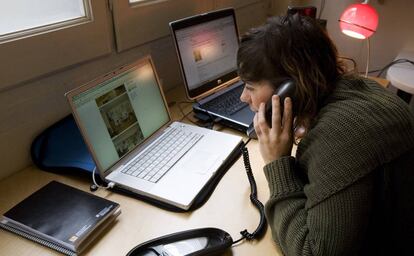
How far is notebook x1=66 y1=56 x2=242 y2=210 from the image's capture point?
2.99ft

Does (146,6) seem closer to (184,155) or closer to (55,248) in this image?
(184,155)

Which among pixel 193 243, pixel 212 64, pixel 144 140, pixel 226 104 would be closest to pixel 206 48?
pixel 212 64

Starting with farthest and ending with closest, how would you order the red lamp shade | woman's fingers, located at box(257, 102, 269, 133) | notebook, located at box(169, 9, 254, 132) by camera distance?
the red lamp shade < notebook, located at box(169, 9, 254, 132) < woman's fingers, located at box(257, 102, 269, 133)

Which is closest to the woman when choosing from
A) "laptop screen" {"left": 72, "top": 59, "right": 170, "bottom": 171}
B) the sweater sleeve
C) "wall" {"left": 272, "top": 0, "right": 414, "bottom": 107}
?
the sweater sleeve

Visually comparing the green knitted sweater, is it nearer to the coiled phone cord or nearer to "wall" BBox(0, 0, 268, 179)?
the coiled phone cord

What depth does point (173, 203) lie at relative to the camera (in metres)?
0.88

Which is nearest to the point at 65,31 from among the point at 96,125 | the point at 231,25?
the point at 96,125

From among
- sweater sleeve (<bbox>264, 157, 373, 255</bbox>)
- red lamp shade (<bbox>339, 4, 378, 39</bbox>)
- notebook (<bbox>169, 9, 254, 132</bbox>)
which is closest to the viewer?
sweater sleeve (<bbox>264, 157, 373, 255</bbox>)

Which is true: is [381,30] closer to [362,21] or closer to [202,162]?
[362,21]

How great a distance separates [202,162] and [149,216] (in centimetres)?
24

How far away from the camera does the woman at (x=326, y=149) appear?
70cm

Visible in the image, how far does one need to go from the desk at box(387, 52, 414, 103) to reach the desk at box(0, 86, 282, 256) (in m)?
0.96

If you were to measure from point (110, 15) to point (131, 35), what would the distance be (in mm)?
113

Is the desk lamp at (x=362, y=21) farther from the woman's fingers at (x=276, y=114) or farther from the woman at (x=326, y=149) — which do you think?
the woman's fingers at (x=276, y=114)
